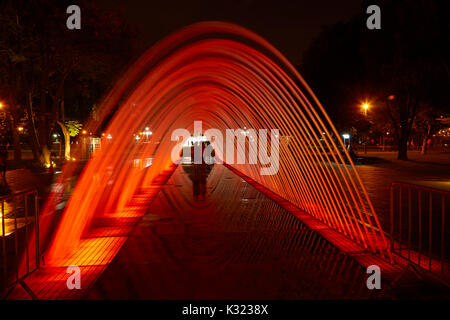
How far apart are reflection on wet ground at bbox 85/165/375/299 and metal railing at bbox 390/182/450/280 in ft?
2.99

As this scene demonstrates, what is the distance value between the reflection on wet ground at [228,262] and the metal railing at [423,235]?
2.99 feet

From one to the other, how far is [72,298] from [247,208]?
7.05m

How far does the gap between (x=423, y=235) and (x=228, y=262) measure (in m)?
4.10

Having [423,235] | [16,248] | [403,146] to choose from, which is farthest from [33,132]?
[403,146]

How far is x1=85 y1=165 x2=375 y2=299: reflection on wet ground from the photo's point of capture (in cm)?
511

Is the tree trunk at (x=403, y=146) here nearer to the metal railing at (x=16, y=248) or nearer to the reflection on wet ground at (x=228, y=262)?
the reflection on wet ground at (x=228, y=262)

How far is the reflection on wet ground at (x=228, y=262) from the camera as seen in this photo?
5.11m

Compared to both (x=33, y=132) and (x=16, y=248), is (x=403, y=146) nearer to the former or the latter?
(x=33, y=132)

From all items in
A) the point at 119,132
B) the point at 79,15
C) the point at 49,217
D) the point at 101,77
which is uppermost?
the point at 79,15

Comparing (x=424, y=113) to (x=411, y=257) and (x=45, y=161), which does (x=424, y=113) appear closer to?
(x=45, y=161)

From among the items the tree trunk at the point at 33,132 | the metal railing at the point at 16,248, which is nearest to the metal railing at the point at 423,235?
the metal railing at the point at 16,248

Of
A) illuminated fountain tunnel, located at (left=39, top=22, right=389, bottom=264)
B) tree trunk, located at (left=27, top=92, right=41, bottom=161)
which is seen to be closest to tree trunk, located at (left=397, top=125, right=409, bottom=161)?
illuminated fountain tunnel, located at (left=39, top=22, right=389, bottom=264)
